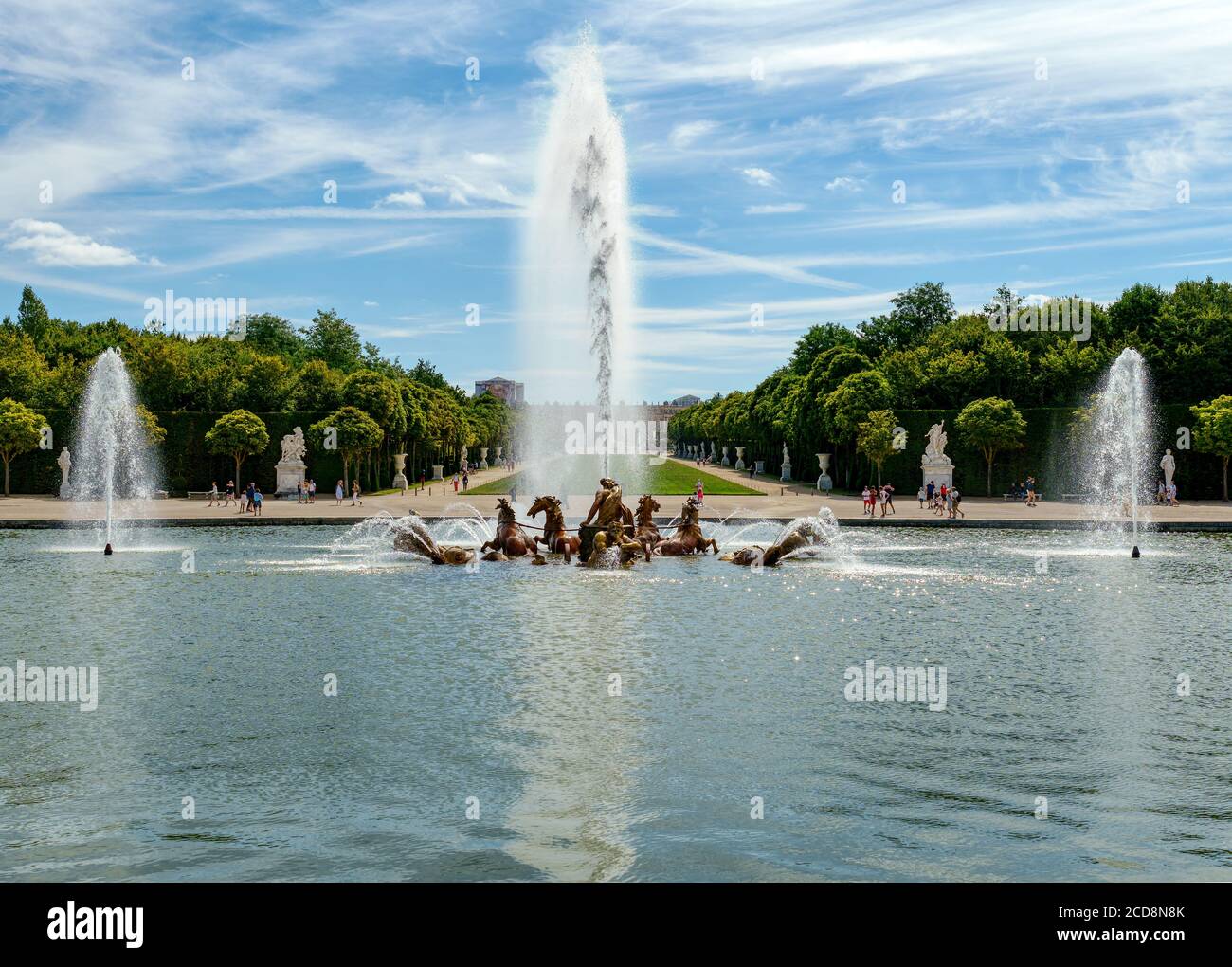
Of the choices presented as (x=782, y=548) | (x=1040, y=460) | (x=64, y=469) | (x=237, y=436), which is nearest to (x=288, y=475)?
(x=237, y=436)

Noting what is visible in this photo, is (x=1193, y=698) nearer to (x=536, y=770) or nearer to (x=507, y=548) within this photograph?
(x=536, y=770)

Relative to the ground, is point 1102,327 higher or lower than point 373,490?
higher

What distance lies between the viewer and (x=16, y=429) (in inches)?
2447

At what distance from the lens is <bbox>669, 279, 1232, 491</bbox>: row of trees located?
6250 cm

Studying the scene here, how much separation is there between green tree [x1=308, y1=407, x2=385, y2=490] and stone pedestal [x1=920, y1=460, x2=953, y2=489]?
98.4 feet

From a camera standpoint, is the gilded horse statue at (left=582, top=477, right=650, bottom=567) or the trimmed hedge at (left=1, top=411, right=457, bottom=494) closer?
the gilded horse statue at (left=582, top=477, right=650, bottom=567)

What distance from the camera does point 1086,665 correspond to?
15.9m

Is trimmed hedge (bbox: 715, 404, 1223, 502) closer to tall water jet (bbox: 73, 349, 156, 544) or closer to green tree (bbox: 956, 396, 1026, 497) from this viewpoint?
green tree (bbox: 956, 396, 1026, 497)

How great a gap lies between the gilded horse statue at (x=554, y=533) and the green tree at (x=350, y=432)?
3270 centimetres

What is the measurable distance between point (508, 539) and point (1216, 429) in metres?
39.1

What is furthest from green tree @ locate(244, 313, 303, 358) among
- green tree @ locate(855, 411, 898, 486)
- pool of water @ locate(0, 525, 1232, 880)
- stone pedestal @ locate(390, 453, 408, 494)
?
pool of water @ locate(0, 525, 1232, 880)
